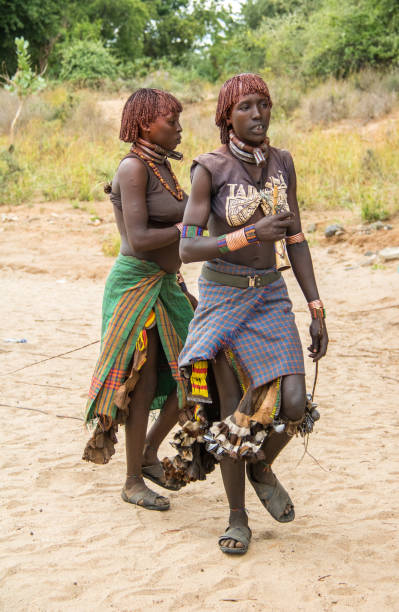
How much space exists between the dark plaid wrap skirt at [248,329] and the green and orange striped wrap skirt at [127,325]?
0.40 meters

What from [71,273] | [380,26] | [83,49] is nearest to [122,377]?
[71,273]

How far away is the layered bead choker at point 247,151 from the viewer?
2.64 meters

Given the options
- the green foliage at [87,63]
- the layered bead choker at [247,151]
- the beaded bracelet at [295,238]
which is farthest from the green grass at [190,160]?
the layered bead choker at [247,151]

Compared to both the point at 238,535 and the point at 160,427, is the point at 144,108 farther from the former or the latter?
the point at 238,535

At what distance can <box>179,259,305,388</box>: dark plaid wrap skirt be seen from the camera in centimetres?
259

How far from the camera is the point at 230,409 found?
105 inches

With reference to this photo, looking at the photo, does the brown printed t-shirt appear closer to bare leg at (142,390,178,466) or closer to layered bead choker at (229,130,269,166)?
layered bead choker at (229,130,269,166)

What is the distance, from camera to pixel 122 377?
10.2 feet

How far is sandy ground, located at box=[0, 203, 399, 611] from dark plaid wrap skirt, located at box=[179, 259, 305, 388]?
715 mm

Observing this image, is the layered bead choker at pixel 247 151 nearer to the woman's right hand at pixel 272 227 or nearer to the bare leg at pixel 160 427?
the woman's right hand at pixel 272 227

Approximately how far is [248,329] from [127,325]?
65 centimetres

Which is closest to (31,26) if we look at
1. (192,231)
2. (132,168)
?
(132,168)

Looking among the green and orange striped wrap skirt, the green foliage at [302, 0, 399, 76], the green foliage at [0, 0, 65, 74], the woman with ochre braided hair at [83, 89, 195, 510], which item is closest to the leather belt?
the woman with ochre braided hair at [83, 89, 195, 510]

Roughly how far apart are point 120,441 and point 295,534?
1.50m
